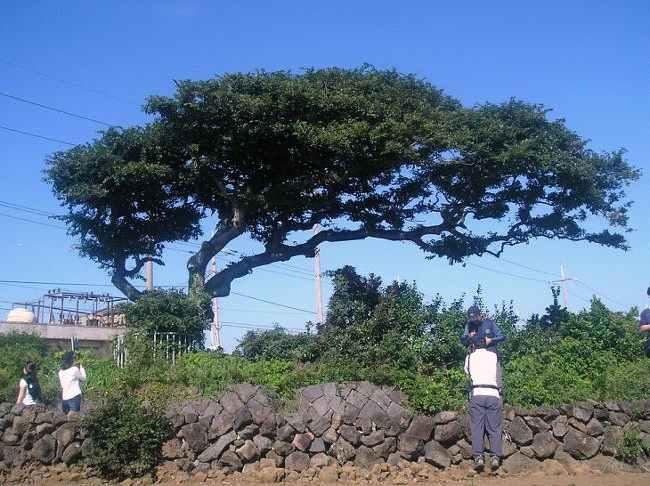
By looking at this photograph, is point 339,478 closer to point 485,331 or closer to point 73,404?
point 485,331

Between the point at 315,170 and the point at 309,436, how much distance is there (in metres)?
7.51

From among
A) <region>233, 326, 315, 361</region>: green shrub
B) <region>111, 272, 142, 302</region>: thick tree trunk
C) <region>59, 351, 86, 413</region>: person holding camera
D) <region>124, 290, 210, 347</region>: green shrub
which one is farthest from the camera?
<region>111, 272, 142, 302</region>: thick tree trunk

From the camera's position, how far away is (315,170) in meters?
15.2

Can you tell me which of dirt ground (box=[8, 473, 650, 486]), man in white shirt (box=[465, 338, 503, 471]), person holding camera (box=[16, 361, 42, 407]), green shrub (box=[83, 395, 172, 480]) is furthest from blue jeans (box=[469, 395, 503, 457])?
person holding camera (box=[16, 361, 42, 407])

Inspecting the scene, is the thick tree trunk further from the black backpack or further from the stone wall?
the stone wall

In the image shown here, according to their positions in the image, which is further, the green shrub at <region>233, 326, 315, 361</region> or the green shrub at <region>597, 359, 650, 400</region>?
the green shrub at <region>233, 326, 315, 361</region>

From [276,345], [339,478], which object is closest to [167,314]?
[276,345]

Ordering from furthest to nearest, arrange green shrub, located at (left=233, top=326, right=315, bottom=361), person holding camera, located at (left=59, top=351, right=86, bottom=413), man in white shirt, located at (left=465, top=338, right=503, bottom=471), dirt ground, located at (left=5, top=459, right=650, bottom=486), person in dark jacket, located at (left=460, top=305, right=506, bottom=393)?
1. green shrub, located at (left=233, top=326, right=315, bottom=361)
2. person holding camera, located at (left=59, top=351, right=86, bottom=413)
3. person in dark jacket, located at (left=460, top=305, right=506, bottom=393)
4. dirt ground, located at (left=5, top=459, right=650, bottom=486)
5. man in white shirt, located at (left=465, top=338, right=503, bottom=471)

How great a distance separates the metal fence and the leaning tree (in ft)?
7.14

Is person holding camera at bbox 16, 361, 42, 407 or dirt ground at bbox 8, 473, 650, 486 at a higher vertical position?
person holding camera at bbox 16, 361, 42, 407

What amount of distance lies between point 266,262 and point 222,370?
6.17 metres

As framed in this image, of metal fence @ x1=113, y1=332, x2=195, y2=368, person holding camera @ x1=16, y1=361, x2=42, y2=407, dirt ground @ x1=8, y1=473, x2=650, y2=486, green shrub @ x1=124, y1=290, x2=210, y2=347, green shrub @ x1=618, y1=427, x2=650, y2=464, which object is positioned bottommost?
dirt ground @ x1=8, y1=473, x2=650, y2=486

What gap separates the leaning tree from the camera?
1409 cm

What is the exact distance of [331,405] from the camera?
9.49 m
